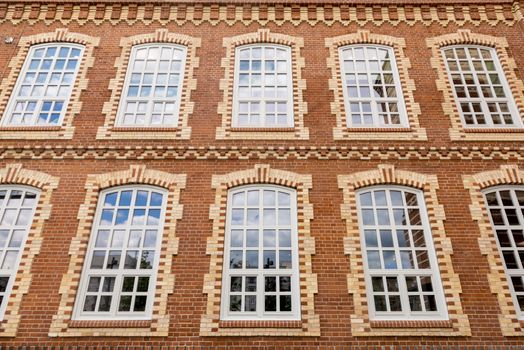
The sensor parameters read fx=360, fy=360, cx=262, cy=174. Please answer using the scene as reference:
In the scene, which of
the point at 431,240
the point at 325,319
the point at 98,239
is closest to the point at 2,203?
the point at 98,239

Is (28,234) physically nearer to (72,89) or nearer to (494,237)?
(72,89)

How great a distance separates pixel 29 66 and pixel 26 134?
231 cm

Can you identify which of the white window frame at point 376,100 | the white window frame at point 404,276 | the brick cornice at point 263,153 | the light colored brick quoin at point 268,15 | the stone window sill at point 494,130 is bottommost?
the white window frame at point 404,276

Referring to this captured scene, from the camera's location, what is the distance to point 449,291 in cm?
675

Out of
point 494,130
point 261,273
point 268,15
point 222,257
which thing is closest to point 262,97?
point 268,15

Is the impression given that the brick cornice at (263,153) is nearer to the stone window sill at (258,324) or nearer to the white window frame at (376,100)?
the white window frame at (376,100)

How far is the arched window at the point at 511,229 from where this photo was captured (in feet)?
22.9

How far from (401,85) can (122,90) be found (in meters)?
7.00

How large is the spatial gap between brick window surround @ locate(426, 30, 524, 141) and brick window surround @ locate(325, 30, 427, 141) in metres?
0.75

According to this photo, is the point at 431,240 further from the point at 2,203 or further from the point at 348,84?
the point at 2,203

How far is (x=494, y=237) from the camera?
7270 mm

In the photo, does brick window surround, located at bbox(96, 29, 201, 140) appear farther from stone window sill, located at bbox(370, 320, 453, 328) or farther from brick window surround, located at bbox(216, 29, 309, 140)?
stone window sill, located at bbox(370, 320, 453, 328)

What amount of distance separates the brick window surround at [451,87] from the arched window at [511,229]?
134cm

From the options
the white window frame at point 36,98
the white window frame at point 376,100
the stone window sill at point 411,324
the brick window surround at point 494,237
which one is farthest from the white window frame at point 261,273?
the white window frame at point 36,98
